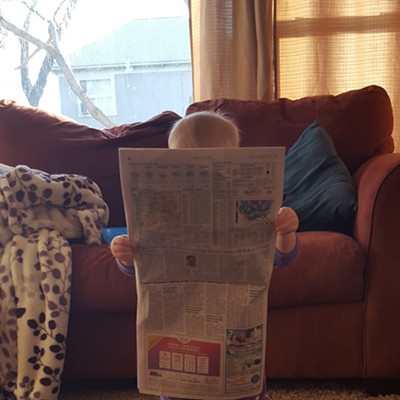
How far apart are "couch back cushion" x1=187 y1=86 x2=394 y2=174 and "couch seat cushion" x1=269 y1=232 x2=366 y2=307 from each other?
0.54m

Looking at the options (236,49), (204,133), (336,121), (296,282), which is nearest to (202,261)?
(204,133)

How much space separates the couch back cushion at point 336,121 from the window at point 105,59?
2.56 feet

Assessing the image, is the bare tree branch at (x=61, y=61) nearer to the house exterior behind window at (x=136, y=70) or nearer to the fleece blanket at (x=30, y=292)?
the house exterior behind window at (x=136, y=70)

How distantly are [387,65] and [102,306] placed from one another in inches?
64.5

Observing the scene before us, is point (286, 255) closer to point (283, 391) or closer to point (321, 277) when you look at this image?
point (321, 277)

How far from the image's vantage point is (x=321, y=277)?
52.1 inches

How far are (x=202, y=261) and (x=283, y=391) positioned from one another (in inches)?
28.7

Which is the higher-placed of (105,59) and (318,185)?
(105,59)

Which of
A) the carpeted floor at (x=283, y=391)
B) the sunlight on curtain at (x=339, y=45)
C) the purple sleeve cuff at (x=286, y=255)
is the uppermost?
the sunlight on curtain at (x=339, y=45)

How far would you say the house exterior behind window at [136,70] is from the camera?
8.38ft

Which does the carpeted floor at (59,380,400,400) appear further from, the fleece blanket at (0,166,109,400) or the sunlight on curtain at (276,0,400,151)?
the sunlight on curtain at (276,0,400,151)

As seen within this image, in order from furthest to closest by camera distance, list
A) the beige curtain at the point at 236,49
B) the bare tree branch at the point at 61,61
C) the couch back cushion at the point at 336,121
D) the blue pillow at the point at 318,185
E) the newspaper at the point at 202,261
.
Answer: the bare tree branch at the point at 61,61 < the beige curtain at the point at 236,49 < the couch back cushion at the point at 336,121 < the blue pillow at the point at 318,185 < the newspaper at the point at 202,261

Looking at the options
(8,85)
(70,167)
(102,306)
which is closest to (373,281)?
(102,306)

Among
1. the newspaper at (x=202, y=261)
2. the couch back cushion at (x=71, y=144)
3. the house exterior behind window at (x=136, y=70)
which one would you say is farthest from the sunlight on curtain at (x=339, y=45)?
the newspaper at (x=202, y=261)
